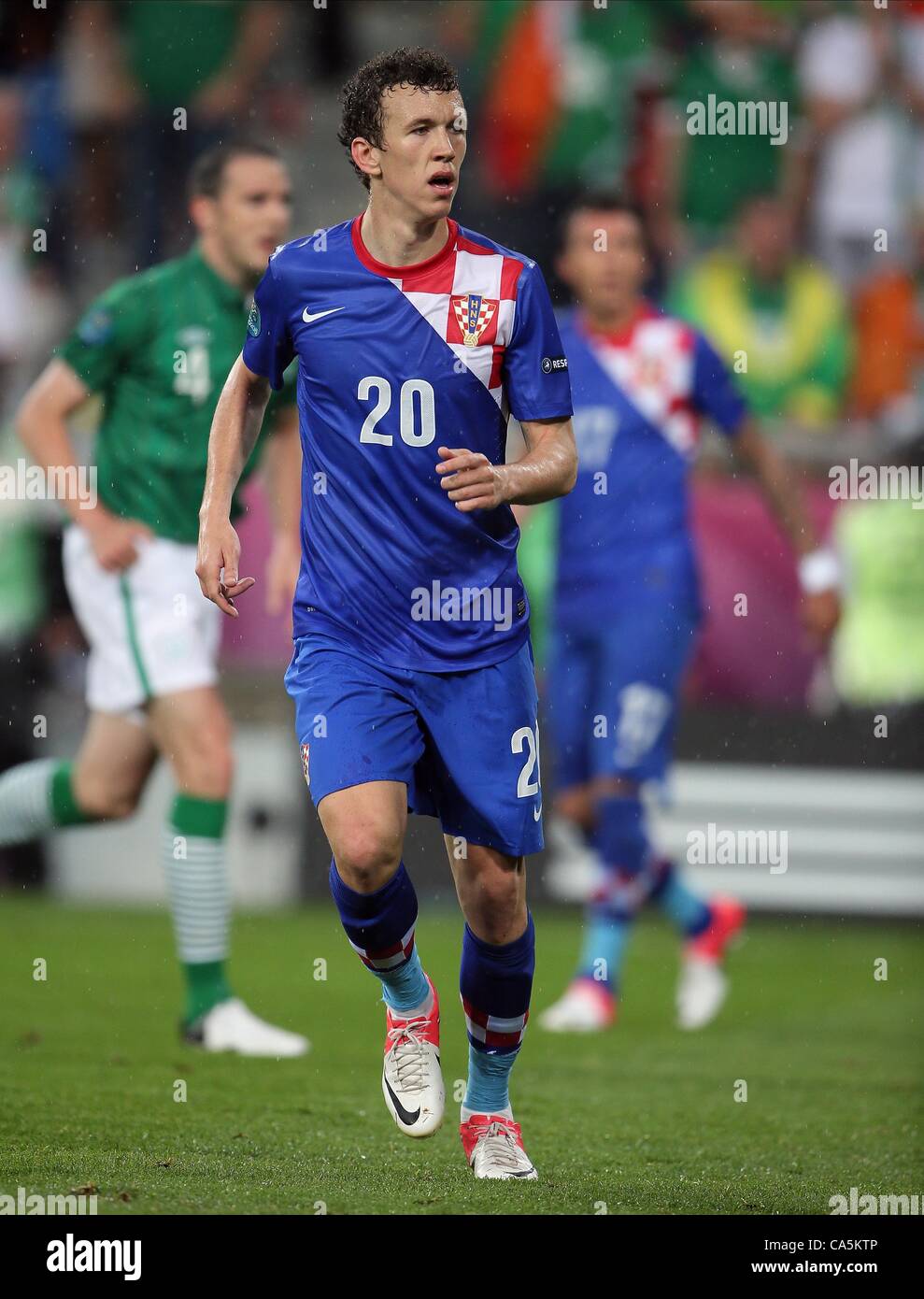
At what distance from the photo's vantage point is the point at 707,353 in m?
7.76

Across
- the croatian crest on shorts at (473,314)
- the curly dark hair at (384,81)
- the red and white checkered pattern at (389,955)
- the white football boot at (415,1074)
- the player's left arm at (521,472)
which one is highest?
the curly dark hair at (384,81)

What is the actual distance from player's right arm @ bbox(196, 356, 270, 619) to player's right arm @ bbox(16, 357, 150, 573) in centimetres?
180

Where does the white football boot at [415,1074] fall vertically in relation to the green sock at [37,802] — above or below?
below

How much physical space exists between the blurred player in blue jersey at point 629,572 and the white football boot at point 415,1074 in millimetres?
2905

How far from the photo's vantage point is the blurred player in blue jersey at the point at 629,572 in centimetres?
768

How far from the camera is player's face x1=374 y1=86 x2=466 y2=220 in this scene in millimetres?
4477

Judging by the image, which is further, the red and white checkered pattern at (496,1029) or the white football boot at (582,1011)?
the white football boot at (582,1011)

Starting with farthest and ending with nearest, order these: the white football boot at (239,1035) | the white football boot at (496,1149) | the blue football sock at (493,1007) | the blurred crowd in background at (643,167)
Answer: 1. the blurred crowd in background at (643,167)
2. the white football boot at (239,1035)
3. the blue football sock at (493,1007)
4. the white football boot at (496,1149)

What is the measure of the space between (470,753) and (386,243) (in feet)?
3.73

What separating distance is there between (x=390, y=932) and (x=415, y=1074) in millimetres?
342

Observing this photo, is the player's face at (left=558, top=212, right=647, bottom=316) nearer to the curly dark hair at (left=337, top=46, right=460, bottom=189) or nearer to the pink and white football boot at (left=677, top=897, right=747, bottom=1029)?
the pink and white football boot at (left=677, top=897, right=747, bottom=1029)

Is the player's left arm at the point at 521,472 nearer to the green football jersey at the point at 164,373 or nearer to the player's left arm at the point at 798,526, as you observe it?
the green football jersey at the point at 164,373

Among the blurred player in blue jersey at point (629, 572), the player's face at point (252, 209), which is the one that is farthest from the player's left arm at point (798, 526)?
the player's face at point (252, 209)

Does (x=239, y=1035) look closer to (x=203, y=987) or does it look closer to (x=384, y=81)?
(x=203, y=987)
